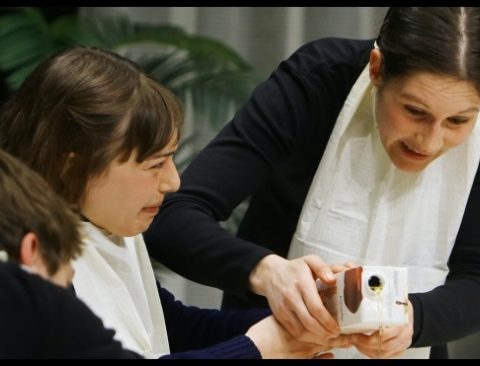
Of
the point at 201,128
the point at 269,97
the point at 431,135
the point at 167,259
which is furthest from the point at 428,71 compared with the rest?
the point at 201,128

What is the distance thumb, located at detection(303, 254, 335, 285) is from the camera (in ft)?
4.82

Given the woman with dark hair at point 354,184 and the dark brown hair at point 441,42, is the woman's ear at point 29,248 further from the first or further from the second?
the dark brown hair at point 441,42

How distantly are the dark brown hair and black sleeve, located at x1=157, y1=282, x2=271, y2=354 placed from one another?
0.46 m

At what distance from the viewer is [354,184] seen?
1765mm

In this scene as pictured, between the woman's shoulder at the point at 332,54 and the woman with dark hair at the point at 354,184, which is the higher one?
the woman's shoulder at the point at 332,54

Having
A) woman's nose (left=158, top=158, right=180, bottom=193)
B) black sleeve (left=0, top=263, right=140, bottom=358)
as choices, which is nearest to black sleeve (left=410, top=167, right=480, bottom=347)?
woman's nose (left=158, top=158, right=180, bottom=193)

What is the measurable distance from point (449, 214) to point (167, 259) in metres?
0.48

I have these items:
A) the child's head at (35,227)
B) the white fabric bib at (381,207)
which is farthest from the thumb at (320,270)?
the child's head at (35,227)

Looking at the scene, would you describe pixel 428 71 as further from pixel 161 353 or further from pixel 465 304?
pixel 161 353

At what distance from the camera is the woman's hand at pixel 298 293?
1.48 m

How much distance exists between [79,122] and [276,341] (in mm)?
423

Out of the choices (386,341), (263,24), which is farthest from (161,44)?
(386,341)

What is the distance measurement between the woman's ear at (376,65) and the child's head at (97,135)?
0.34m
